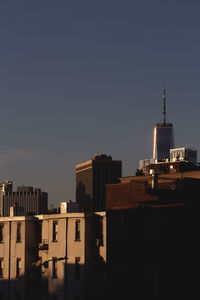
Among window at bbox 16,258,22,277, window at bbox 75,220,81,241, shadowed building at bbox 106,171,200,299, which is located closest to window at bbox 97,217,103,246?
window at bbox 75,220,81,241

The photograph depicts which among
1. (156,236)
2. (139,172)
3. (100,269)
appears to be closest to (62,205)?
(100,269)

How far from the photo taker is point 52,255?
85875 millimetres

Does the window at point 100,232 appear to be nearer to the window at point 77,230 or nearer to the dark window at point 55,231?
the window at point 77,230

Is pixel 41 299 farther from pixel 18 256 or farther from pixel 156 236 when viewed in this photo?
pixel 156 236

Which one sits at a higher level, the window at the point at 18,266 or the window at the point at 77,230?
the window at the point at 77,230

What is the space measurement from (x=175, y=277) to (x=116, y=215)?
10.1 metres

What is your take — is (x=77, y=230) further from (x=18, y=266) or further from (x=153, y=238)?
(x=153, y=238)

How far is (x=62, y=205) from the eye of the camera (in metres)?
90.7

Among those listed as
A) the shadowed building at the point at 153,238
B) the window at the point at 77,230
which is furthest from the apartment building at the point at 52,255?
the shadowed building at the point at 153,238

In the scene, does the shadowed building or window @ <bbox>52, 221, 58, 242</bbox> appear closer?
the shadowed building

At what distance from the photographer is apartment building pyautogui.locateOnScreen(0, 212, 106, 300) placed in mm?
83375

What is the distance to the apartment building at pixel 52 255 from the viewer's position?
83.4m

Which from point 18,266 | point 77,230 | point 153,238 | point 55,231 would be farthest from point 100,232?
point 153,238

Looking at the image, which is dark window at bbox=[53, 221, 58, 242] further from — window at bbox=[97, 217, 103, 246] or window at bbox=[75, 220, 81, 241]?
window at bbox=[97, 217, 103, 246]
